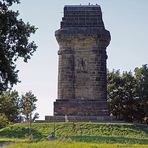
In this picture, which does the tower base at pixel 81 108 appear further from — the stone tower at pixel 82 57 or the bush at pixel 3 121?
the bush at pixel 3 121

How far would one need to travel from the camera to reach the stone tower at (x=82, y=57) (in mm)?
45625

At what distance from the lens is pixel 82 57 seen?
46281 millimetres

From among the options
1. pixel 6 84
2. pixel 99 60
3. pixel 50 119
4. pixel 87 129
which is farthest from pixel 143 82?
pixel 6 84

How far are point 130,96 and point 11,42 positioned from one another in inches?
1467

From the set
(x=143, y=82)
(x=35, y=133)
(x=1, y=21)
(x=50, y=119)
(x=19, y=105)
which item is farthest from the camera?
(x=19, y=105)

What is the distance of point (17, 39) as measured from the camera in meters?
27.2

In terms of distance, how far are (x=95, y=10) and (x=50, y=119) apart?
1157 centimetres

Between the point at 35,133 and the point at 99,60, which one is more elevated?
the point at 99,60

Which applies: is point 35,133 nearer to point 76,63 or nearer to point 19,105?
point 76,63

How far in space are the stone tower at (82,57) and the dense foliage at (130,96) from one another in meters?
16.1

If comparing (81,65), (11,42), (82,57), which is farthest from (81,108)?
(11,42)

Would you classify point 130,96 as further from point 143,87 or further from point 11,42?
point 11,42

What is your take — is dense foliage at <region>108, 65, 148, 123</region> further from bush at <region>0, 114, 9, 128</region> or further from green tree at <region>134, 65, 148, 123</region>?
bush at <region>0, 114, 9, 128</region>

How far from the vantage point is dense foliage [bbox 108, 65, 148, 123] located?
6166 cm
